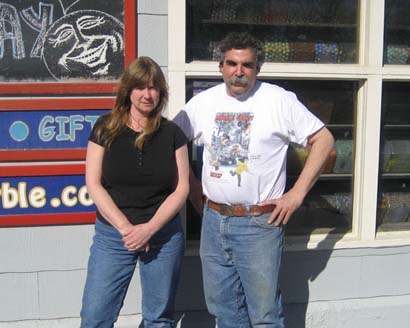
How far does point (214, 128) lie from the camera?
255 centimetres

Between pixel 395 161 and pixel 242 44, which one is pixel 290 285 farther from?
pixel 242 44

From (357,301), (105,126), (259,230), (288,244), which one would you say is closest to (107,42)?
(105,126)

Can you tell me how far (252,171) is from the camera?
8.07 feet

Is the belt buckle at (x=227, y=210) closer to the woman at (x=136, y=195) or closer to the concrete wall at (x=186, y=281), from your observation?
the woman at (x=136, y=195)

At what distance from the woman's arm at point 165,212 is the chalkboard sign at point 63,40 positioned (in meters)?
0.82

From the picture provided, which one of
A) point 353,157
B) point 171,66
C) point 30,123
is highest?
point 171,66

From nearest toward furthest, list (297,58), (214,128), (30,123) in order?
(214,128)
(30,123)
(297,58)

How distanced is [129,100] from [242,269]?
3.07 ft

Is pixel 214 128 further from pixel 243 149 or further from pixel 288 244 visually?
pixel 288 244

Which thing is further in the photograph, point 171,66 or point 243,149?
point 171,66

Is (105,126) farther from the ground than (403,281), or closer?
farther from the ground

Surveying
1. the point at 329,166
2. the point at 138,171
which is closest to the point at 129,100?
the point at 138,171

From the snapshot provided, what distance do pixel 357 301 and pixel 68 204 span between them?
1.89m

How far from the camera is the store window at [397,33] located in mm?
3336
